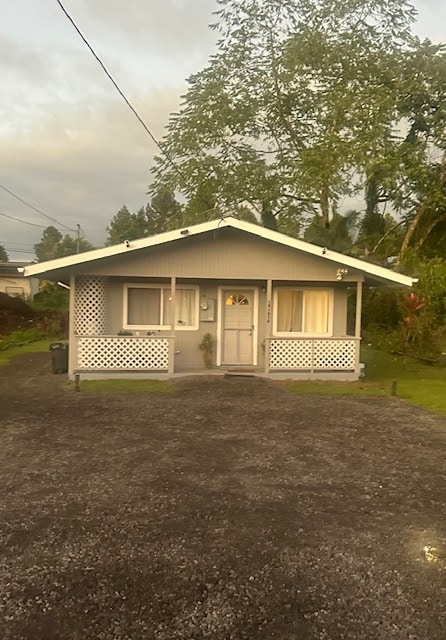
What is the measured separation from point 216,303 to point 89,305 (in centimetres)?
335

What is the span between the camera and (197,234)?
42.0 ft

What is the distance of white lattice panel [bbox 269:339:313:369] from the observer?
1338cm

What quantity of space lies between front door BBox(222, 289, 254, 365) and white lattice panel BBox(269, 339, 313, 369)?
45.0 inches

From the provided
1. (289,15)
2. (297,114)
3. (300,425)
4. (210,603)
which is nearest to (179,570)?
(210,603)

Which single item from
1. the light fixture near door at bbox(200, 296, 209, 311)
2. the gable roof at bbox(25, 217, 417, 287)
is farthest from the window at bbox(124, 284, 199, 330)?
the gable roof at bbox(25, 217, 417, 287)

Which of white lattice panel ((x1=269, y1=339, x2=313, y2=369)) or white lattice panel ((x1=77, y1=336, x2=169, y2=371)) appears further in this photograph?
white lattice panel ((x1=269, y1=339, x2=313, y2=369))

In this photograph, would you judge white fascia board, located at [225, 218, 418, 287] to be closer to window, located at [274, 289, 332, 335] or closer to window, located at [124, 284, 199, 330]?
window, located at [274, 289, 332, 335]

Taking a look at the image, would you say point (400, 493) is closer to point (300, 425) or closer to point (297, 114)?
point (300, 425)

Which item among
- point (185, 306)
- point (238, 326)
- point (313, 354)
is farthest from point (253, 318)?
point (313, 354)

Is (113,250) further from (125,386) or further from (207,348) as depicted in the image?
(207,348)

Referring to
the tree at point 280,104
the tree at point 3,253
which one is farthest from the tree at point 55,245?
the tree at point 280,104

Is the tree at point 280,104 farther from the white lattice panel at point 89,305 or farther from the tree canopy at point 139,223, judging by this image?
the tree canopy at point 139,223

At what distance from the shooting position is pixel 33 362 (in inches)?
650

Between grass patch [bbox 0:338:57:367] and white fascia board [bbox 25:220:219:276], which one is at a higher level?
white fascia board [bbox 25:220:219:276]
